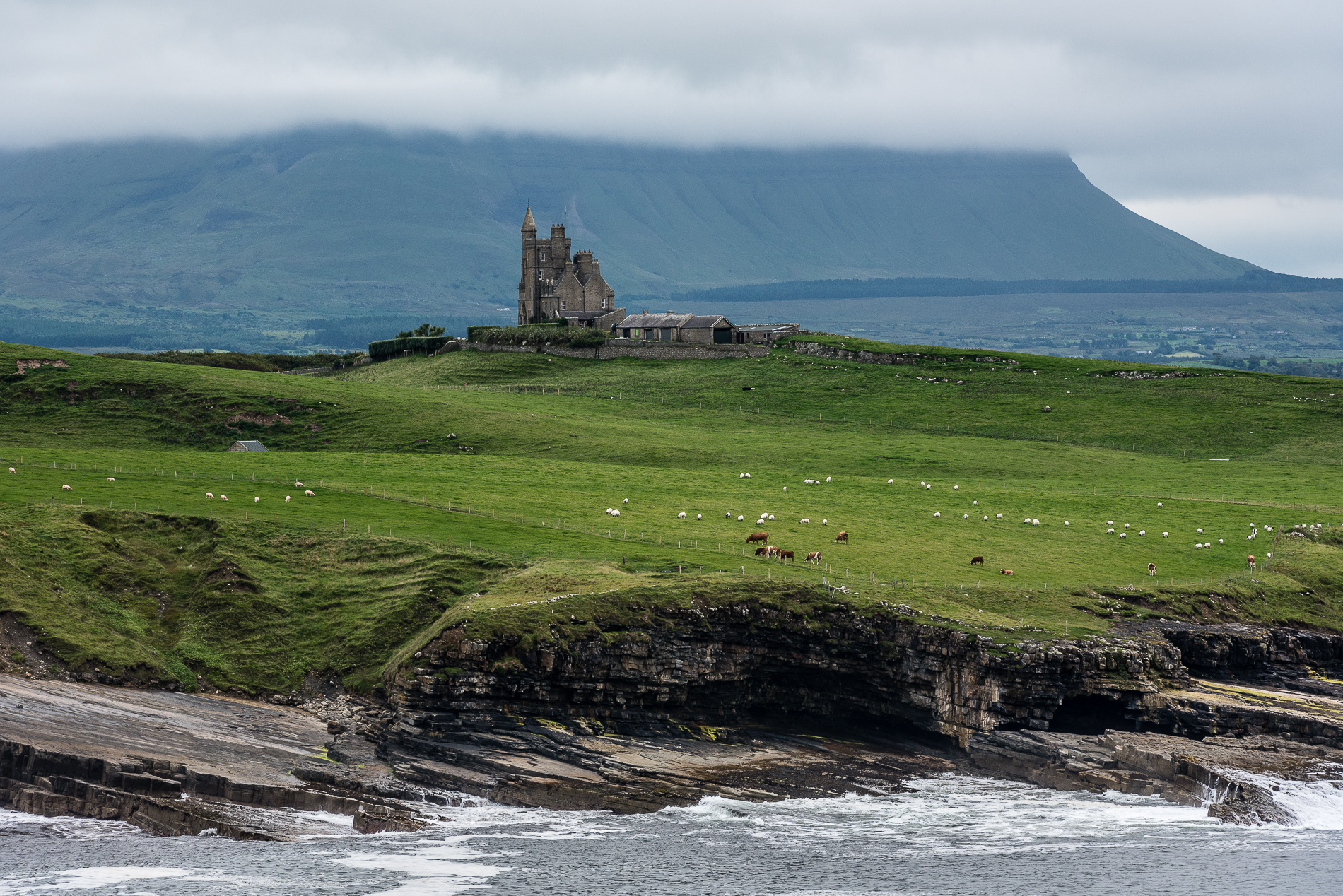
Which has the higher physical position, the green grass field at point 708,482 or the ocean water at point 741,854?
the green grass field at point 708,482

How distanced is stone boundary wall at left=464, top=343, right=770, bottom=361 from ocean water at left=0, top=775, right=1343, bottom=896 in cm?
12652

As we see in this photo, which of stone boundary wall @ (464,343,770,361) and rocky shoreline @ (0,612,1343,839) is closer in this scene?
rocky shoreline @ (0,612,1343,839)

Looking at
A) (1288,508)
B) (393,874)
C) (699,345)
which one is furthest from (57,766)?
(699,345)

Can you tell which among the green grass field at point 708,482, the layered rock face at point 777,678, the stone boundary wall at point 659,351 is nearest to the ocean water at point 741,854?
the layered rock face at point 777,678

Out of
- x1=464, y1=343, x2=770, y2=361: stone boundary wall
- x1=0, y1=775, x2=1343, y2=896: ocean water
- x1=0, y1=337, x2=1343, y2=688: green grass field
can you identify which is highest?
x1=464, y1=343, x2=770, y2=361: stone boundary wall

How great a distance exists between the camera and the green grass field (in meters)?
81.4

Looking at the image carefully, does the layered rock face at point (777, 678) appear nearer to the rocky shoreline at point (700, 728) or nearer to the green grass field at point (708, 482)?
the rocky shoreline at point (700, 728)

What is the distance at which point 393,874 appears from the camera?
5669 cm

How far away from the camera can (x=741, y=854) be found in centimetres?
6006

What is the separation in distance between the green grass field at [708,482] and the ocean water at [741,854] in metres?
12.7

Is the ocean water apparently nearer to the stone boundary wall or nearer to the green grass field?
the green grass field

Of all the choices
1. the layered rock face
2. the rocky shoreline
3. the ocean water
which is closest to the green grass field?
the layered rock face

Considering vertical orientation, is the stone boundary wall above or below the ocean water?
above

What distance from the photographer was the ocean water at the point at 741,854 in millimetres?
56312
